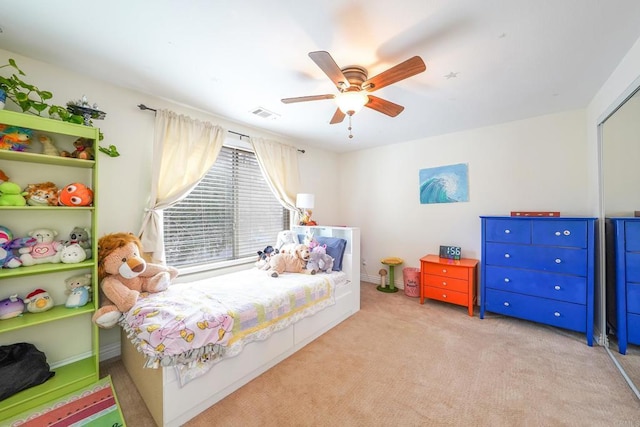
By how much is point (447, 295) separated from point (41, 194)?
4105 mm

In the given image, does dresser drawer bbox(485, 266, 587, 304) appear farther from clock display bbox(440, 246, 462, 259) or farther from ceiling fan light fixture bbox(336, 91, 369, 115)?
ceiling fan light fixture bbox(336, 91, 369, 115)

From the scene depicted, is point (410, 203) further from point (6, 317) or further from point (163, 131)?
point (6, 317)

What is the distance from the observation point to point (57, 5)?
4.38ft

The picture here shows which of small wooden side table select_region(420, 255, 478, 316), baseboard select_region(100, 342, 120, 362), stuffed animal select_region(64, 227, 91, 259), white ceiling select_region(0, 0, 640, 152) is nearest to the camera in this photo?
white ceiling select_region(0, 0, 640, 152)

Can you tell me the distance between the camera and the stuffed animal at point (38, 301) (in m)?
1.72

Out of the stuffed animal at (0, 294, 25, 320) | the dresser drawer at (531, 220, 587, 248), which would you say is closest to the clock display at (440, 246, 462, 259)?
the dresser drawer at (531, 220, 587, 248)

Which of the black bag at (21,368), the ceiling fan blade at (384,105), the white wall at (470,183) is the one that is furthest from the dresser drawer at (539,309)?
the black bag at (21,368)

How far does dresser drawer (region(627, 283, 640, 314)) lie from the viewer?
6.23ft

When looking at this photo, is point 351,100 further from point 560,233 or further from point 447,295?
point 447,295

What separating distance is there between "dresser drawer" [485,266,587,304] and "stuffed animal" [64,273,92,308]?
3.93 metres

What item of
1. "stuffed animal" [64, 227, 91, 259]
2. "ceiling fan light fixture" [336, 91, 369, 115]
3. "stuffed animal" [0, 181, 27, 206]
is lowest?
"stuffed animal" [64, 227, 91, 259]

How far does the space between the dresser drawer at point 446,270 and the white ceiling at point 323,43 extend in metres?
1.93

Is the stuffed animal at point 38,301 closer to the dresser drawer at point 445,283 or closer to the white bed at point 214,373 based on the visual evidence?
the white bed at point 214,373

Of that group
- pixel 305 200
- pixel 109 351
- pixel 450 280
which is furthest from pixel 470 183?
pixel 109 351
